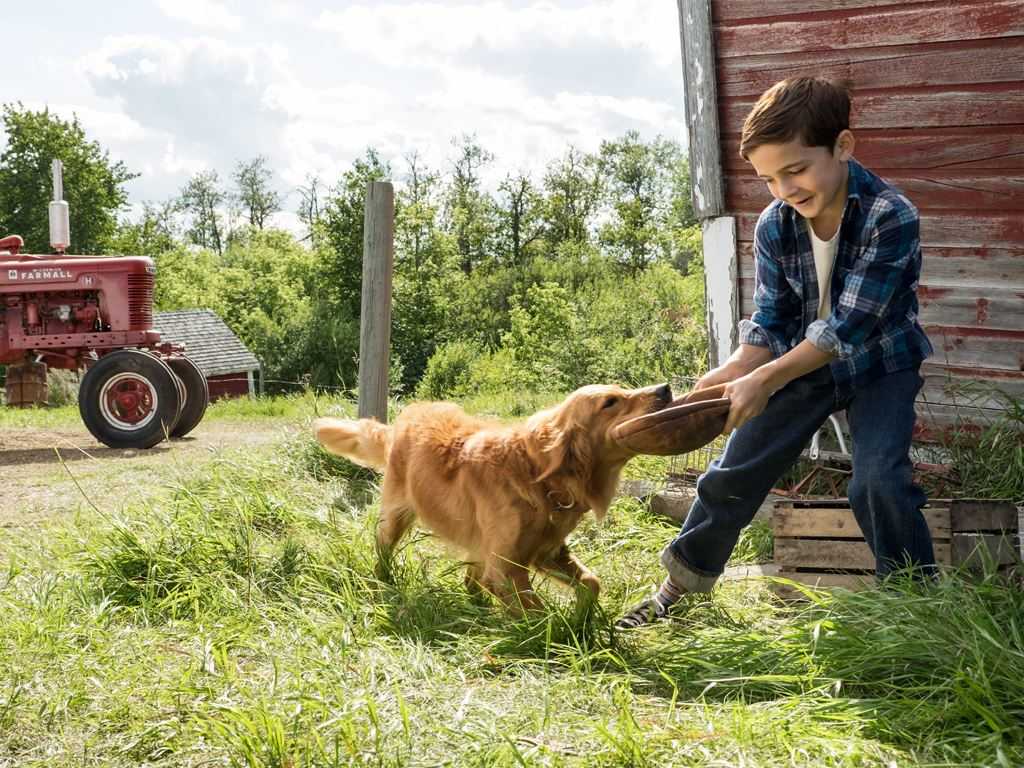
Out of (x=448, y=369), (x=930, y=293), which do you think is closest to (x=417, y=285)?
(x=448, y=369)

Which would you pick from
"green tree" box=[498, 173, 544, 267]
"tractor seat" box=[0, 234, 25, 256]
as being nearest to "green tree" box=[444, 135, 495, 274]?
"green tree" box=[498, 173, 544, 267]

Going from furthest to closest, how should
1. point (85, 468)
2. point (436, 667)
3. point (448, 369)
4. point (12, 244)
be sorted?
point (448, 369) < point (12, 244) < point (85, 468) < point (436, 667)

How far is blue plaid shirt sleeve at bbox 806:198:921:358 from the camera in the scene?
111 inches

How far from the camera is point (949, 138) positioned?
4.89 metres

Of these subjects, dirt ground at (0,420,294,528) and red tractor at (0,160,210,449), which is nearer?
dirt ground at (0,420,294,528)

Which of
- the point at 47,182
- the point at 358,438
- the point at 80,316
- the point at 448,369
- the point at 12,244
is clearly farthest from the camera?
the point at 47,182

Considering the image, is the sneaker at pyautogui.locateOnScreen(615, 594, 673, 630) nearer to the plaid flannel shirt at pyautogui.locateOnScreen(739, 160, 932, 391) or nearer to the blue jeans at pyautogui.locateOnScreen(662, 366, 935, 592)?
the blue jeans at pyautogui.locateOnScreen(662, 366, 935, 592)

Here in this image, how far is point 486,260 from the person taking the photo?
1318 inches

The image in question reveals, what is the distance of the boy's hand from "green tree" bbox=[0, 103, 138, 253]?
105 ft

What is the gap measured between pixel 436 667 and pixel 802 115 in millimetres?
1826

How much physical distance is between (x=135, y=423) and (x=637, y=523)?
16.1 feet

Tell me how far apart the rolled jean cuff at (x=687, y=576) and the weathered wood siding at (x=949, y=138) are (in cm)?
230

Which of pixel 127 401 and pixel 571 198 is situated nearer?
pixel 127 401

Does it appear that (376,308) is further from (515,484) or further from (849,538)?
(849,538)
